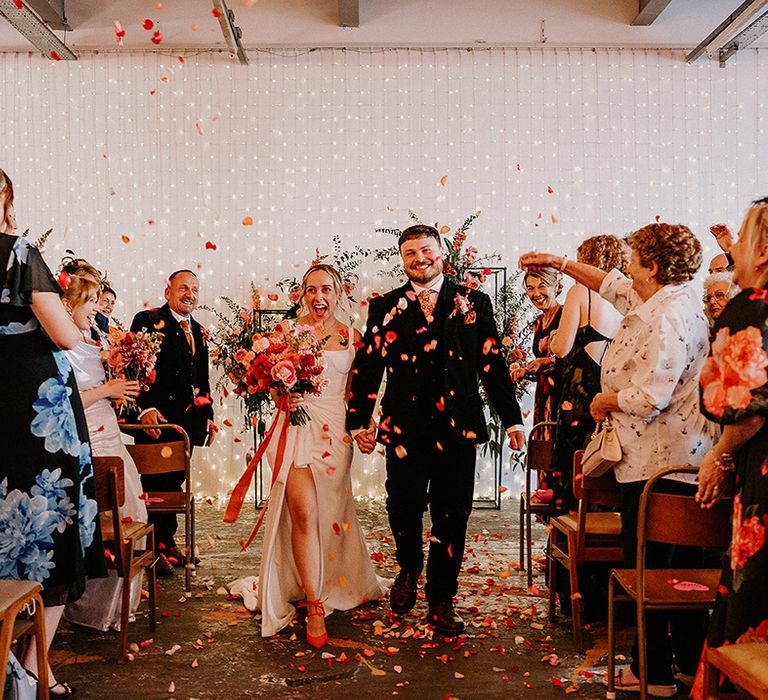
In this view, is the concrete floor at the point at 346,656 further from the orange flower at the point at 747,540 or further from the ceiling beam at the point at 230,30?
the ceiling beam at the point at 230,30

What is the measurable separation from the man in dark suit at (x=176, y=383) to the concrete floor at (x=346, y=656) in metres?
0.61

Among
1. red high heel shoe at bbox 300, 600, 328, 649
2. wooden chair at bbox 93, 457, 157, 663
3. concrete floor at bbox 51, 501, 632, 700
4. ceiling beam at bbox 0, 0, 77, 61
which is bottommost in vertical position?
concrete floor at bbox 51, 501, 632, 700

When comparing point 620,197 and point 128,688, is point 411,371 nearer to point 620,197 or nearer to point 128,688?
point 128,688

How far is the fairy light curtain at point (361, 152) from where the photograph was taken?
7.95 metres

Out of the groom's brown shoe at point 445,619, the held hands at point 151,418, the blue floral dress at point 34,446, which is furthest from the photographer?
the held hands at point 151,418

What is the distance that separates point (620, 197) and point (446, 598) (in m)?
5.19

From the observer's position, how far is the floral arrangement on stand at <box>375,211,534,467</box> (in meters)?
7.10

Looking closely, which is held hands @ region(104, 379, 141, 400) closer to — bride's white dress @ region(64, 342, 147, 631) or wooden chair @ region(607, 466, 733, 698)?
bride's white dress @ region(64, 342, 147, 631)

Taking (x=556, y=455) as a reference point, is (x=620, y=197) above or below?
above

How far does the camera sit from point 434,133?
7969 millimetres

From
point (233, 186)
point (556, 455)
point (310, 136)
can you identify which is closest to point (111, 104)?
point (233, 186)

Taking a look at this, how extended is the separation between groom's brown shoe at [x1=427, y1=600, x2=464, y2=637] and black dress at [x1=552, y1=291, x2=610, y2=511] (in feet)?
2.65

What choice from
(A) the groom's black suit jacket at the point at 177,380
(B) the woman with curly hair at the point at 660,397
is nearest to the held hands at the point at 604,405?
(B) the woman with curly hair at the point at 660,397

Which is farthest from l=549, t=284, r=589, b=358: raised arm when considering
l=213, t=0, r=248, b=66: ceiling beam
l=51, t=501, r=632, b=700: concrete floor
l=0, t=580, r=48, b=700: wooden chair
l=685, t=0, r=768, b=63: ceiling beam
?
l=213, t=0, r=248, b=66: ceiling beam
